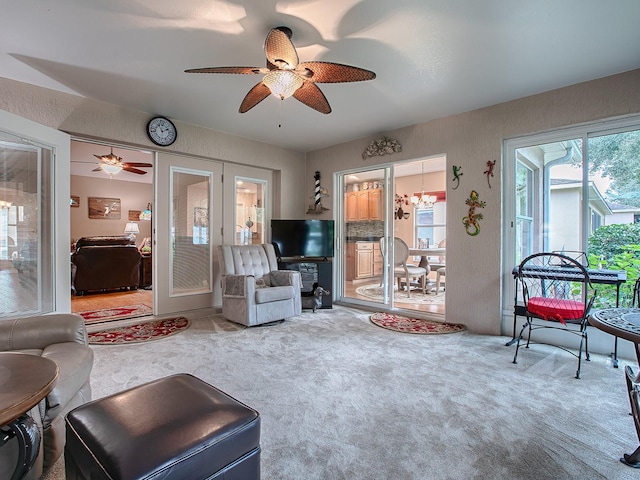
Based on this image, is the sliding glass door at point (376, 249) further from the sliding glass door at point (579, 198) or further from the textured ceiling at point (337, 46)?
the textured ceiling at point (337, 46)

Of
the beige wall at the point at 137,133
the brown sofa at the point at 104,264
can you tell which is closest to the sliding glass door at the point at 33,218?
the beige wall at the point at 137,133

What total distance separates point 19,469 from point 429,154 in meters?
4.33

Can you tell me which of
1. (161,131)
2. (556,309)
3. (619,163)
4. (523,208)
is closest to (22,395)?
(556,309)

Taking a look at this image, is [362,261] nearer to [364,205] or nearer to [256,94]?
[364,205]

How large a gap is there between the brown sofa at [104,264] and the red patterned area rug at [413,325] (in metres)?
4.65

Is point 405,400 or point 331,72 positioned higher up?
point 331,72

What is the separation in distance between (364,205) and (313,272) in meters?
1.36

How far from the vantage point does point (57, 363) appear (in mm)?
1563

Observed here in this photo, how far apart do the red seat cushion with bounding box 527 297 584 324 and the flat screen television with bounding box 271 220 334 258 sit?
9.18ft

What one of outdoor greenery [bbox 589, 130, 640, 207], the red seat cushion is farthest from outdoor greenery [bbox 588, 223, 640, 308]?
the red seat cushion

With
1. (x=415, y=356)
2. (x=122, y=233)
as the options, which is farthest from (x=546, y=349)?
(x=122, y=233)

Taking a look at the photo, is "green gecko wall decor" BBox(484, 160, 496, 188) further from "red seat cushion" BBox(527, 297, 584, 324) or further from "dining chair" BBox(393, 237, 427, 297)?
"dining chair" BBox(393, 237, 427, 297)

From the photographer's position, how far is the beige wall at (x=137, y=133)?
3.17m

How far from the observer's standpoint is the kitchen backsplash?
490 centimetres
